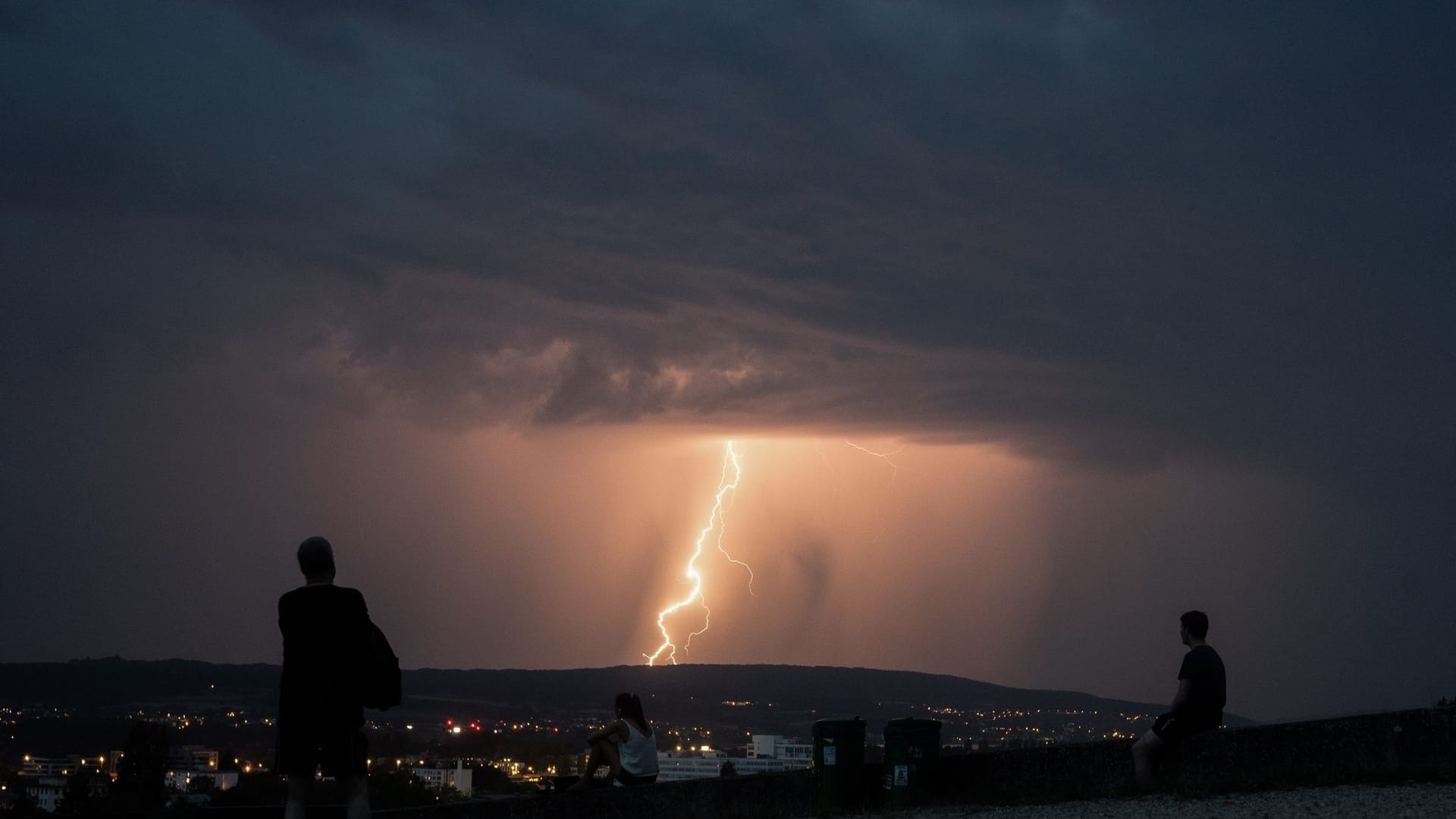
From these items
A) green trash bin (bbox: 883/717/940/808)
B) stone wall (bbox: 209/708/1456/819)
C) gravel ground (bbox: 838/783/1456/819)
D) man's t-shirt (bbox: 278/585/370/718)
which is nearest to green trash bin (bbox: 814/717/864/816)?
stone wall (bbox: 209/708/1456/819)

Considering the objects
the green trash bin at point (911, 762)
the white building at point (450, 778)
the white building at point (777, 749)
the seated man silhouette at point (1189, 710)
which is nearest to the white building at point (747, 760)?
the white building at point (777, 749)

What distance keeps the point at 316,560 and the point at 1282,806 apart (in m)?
6.59

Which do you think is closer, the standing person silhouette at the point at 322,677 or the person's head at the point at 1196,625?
the standing person silhouette at the point at 322,677

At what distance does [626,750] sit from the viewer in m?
14.5

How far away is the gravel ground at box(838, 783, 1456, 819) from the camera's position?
32.1 feet

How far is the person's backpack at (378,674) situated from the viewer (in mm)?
7898

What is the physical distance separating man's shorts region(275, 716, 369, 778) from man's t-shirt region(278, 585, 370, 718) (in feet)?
0.17

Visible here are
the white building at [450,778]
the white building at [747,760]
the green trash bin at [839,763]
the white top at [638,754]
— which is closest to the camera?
the green trash bin at [839,763]

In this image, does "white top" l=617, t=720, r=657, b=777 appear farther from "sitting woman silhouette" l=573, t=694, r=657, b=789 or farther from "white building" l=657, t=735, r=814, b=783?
"white building" l=657, t=735, r=814, b=783

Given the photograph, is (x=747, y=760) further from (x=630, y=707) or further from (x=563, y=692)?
(x=563, y=692)

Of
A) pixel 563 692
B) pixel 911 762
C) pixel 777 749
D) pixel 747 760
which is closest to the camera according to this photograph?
pixel 911 762

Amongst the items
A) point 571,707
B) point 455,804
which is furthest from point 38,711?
point 455,804

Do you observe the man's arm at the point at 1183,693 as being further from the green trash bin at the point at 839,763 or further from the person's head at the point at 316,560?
the person's head at the point at 316,560

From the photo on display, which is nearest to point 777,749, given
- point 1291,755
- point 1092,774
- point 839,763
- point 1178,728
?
point 839,763
